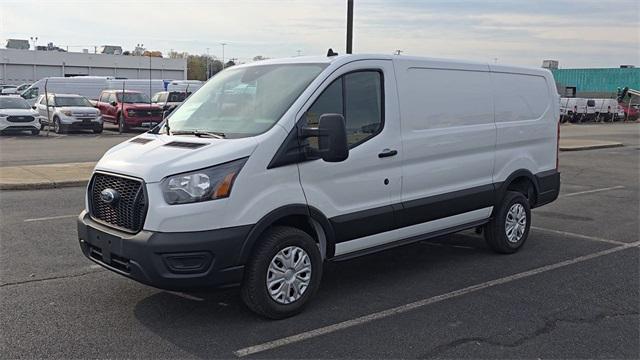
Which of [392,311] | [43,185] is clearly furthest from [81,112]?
[392,311]

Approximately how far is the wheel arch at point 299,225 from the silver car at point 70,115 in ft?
71.9

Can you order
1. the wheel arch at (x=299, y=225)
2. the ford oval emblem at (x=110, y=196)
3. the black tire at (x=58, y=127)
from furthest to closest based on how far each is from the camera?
the black tire at (x=58, y=127) < the ford oval emblem at (x=110, y=196) < the wheel arch at (x=299, y=225)

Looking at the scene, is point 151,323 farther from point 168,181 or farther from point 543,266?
point 543,266

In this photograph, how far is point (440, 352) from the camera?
4.25m

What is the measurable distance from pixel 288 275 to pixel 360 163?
1.15 meters

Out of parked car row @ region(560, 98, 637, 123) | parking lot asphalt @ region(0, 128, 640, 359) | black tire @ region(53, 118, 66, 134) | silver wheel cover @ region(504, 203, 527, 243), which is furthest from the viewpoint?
parked car row @ region(560, 98, 637, 123)

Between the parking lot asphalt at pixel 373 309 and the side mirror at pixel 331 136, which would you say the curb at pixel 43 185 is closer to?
the parking lot asphalt at pixel 373 309

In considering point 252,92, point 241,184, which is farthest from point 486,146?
point 241,184

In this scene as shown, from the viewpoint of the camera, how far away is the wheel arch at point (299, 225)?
4547 millimetres

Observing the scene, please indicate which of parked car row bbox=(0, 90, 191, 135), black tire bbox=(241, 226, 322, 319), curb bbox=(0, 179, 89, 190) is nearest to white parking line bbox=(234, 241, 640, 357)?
black tire bbox=(241, 226, 322, 319)

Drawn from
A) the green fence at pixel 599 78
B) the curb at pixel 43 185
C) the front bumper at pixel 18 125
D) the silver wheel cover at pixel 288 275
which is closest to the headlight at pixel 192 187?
the silver wheel cover at pixel 288 275

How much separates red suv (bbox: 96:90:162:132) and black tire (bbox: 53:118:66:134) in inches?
93.5

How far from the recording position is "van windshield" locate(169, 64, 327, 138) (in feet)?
16.4

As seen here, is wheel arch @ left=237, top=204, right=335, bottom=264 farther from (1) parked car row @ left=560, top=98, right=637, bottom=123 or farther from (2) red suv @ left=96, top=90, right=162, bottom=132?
(1) parked car row @ left=560, top=98, right=637, bottom=123
